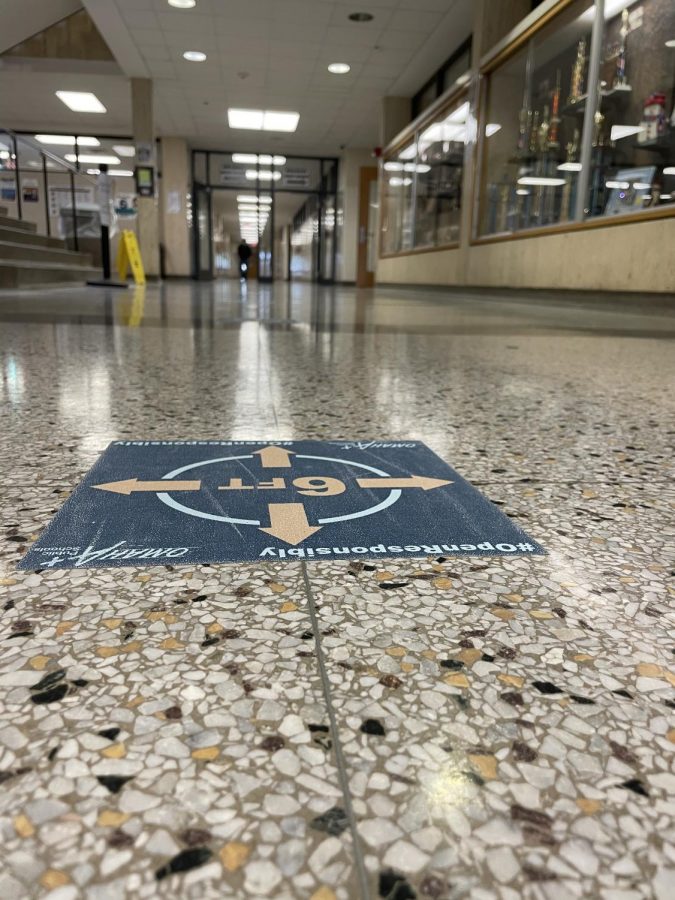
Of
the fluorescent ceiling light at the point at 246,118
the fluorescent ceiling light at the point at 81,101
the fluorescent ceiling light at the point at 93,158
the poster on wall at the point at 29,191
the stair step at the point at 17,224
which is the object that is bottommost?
the stair step at the point at 17,224

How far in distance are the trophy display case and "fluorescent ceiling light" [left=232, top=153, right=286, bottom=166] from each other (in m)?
10.8

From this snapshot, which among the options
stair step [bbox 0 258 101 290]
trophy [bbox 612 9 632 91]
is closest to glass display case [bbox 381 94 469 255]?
trophy [bbox 612 9 632 91]

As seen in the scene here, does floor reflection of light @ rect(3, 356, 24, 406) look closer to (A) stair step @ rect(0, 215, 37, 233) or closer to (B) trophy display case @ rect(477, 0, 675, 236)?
(B) trophy display case @ rect(477, 0, 675, 236)

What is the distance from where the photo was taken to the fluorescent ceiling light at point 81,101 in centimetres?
1172

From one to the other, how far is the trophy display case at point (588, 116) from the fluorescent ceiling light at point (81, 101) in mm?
8581

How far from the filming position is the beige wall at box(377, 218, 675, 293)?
371 cm

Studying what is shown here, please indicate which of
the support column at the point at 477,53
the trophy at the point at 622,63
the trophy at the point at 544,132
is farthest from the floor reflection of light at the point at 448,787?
the support column at the point at 477,53

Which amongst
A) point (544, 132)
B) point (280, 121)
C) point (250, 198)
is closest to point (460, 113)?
point (544, 132)

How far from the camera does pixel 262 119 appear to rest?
12672 mm

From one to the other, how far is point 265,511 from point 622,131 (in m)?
4.55

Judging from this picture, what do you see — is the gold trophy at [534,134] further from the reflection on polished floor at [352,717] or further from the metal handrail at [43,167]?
the metal handrail at [43,167]

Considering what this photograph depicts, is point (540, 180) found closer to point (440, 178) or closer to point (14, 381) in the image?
point (440, 178)

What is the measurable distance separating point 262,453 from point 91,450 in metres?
0.24

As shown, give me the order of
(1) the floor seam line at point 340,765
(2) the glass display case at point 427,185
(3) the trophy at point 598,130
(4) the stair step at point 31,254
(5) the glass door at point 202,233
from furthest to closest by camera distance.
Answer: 1. (5) the glass door at point 202,233
2. (2) the glass display case at point 427,185
3. (4) the stair step at point 31,254
4. (3) the trophy at point 598,130
5. (1) the floor seam line at point 340,765
